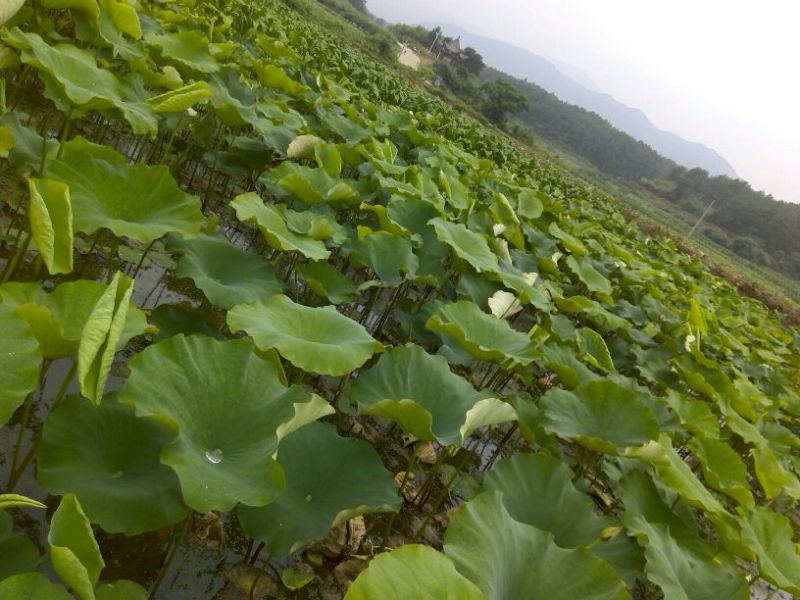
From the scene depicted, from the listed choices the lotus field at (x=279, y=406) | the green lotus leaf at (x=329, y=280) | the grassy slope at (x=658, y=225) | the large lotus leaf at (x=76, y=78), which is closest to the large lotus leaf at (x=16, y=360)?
the lotus field at (x=279, y=406)

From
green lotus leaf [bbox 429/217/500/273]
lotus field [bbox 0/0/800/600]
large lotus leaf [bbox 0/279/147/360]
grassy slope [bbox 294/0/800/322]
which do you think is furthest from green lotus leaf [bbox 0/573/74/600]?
grassy slope [bbox 294/0/800/322]

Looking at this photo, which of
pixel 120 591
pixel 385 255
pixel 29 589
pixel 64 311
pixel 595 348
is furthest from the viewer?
pixel 595 348

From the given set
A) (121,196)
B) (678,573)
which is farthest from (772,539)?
(121,196)

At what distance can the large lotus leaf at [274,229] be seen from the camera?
2.08 m

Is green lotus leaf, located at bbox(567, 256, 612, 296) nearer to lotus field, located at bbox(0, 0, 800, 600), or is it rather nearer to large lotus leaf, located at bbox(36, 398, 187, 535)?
lotus field, located at bbox(0, 0, 800, 600)

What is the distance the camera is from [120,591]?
116cm

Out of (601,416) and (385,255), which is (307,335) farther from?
(601,416)

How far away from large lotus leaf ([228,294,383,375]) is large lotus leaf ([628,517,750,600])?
94 centimetres

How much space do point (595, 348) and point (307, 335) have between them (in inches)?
70.8

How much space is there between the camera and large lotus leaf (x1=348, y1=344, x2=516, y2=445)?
1569 millimetres

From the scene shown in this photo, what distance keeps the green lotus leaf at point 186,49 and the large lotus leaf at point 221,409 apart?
7.28 feet

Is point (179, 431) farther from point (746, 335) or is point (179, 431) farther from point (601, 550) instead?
point (746, 335)

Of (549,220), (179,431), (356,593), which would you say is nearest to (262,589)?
(179,431)

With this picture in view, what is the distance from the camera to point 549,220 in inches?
230
